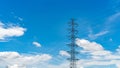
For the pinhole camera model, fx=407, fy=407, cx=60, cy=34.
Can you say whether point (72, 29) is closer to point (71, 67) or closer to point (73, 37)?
point (73, 37)

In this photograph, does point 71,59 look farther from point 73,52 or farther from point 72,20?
point 72,20

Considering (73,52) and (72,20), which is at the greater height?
(72,20)

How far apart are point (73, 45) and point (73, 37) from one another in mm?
3147

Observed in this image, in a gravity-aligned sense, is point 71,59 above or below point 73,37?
below

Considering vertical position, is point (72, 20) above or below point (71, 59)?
above

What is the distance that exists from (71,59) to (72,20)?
1585 cm

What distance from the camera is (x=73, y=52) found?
156125 mm

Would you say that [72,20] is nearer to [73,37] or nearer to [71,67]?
[73,37]

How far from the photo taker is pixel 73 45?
6230 inches

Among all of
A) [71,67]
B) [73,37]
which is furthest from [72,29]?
[71,67]

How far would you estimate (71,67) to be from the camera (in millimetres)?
153375

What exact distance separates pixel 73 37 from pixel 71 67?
12.5 metres

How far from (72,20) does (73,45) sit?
978cm

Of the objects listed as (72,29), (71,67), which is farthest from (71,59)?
(72,29)
